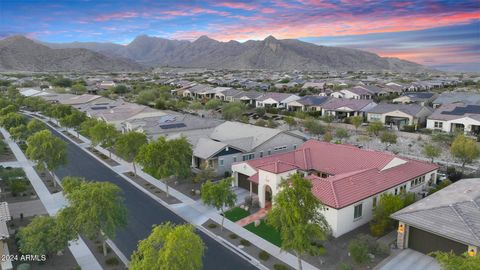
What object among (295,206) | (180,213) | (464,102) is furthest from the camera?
(464,102)

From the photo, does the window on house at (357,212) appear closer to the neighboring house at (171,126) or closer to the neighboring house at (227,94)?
the neighboring house at (171,126)

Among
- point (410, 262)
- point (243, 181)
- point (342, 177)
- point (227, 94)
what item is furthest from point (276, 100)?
point (410, 262)

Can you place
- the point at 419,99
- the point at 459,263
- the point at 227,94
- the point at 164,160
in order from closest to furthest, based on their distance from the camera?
the point at 459,263, the point at 164,160, the point at 419,99, the point at 227,94

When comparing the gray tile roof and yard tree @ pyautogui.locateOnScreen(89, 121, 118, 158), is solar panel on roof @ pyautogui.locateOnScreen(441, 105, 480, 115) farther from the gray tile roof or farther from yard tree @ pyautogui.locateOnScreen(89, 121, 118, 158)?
yard tree @ pyautogui.locateOnScreen(89, 121, 118, 158)

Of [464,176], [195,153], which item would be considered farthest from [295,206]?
[464,176]

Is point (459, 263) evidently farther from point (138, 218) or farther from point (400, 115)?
point (400, 115)

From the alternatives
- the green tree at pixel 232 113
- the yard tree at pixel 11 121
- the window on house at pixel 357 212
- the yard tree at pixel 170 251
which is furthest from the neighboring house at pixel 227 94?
the yard tree at pixel 170 251

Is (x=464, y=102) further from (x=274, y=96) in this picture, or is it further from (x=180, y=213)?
(x=180, y=213)

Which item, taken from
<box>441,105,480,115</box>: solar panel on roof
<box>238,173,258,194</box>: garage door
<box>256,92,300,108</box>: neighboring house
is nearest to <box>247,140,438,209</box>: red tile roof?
<box>238,173,258,194</box>: garage door
